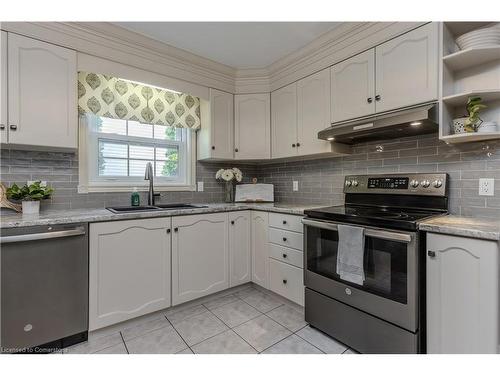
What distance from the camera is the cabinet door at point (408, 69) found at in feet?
5.23

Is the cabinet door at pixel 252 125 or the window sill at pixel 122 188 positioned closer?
the window sill at pixel 122 188

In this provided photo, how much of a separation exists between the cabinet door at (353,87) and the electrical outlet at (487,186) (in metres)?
0.84

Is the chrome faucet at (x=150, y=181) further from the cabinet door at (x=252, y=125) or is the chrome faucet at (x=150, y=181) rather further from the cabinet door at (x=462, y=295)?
the cabinet door at (x=462, y=295)

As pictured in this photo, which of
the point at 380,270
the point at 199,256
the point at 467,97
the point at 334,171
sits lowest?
the point at 199,256

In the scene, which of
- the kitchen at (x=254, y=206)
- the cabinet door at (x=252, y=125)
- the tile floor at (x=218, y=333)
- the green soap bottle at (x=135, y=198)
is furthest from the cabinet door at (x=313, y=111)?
the green soap bottle at (x=135, y=198)

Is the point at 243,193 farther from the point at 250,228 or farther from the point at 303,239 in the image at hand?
the point at 303,239

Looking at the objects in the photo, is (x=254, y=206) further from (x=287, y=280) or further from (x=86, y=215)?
(x=86, y=215)

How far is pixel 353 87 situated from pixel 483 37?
2.52 ft

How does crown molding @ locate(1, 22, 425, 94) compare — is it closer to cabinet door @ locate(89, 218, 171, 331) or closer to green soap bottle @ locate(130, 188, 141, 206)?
green soap bottle @ locate(130, 188, 141, 206)

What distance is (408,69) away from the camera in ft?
5.56

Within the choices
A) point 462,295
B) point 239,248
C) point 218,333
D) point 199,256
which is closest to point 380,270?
point 462,295
